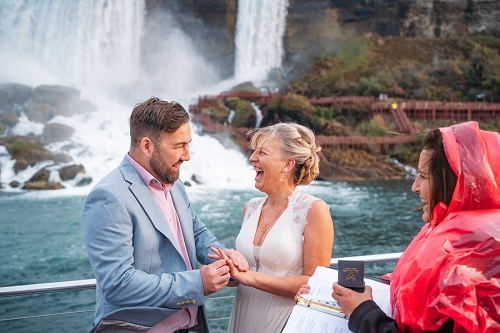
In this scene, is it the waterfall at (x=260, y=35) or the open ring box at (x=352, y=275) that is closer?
the open ring box at (x=352, y=275)

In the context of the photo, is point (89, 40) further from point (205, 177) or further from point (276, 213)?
point (276, 213)

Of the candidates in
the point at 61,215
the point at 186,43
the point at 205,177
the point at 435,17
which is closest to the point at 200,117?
the point at 205,177

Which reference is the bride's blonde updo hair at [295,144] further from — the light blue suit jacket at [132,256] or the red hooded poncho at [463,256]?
the red hooded poncho at [463,256]

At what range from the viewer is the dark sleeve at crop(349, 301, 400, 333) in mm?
1105

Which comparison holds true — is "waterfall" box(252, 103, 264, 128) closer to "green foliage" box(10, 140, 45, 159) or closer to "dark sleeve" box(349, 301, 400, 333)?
"green foliage" box(10, 140, 45, 159)

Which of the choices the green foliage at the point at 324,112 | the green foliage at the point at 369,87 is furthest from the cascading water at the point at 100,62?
the green foliage at the point at 369,87

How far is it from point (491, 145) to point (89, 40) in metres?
24.8

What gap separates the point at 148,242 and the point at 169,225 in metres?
0.14

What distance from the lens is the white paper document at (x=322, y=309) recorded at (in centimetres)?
122

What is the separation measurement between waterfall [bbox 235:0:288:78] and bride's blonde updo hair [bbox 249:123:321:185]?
24191mm

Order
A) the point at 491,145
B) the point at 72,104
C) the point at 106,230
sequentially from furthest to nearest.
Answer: the point at 72,104 → the point at 106,230 → the point at 491,145

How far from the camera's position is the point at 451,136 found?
3.63 ft

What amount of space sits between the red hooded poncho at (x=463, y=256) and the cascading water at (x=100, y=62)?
1780 centimetres

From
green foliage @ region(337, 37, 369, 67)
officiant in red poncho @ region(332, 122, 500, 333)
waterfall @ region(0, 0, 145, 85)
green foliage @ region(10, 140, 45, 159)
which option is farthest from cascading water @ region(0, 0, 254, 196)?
officiant in red poncho @ region(332, 122, 500, 333)
